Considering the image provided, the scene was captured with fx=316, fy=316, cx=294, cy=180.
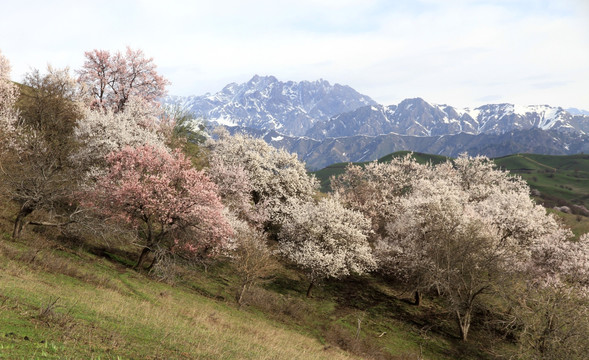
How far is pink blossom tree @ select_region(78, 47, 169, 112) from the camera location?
205ft

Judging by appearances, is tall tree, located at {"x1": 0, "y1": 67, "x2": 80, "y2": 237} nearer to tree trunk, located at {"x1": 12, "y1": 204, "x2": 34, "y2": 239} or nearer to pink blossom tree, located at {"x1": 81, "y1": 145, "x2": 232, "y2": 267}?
tree trunk, located at {"x1": 12, "y1": 204, "x2": 34, "y2": 239}

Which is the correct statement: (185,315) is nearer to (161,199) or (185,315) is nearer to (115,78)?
(161,199)

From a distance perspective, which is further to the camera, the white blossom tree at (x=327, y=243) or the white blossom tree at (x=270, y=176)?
the white blossom tree at (x=270, y=176)

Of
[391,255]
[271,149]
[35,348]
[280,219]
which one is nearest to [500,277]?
[391,255]

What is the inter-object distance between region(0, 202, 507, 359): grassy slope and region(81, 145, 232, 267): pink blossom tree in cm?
497

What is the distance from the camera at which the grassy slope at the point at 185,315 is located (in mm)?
13633

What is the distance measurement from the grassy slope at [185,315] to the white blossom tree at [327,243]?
4582mm

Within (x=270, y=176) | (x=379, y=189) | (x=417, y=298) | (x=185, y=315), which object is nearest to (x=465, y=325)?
(x=417, y=298)

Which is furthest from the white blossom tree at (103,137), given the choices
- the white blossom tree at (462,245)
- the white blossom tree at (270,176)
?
the white blossom tree at (462,245)

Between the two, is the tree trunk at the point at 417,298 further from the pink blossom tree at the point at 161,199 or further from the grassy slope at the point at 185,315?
the pink blossom tree at the point at 161,199

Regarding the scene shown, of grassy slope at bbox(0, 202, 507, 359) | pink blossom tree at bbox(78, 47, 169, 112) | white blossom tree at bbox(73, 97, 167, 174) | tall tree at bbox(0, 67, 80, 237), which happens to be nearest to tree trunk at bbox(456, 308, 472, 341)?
grassy slope at bbox(0, 202, 507, 359)

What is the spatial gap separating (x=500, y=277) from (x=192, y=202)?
120 feet

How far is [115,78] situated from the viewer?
64.4m

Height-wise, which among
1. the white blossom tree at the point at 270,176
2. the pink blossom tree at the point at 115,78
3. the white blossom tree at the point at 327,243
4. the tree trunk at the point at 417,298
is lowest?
the tree trunk at the point at 417,298
